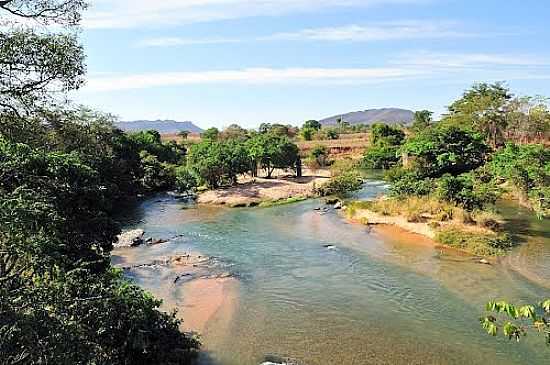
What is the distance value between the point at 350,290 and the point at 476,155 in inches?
1299

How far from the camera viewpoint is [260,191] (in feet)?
175

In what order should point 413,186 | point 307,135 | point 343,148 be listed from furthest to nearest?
1. point 307,135
2. point 343,148
3. point 413,186

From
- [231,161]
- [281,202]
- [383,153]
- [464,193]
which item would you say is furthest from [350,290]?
[383,153]

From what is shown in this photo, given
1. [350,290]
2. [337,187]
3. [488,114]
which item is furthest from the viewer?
[488,114]

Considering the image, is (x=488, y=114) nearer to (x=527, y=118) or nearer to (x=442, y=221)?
(x=527, y=118)

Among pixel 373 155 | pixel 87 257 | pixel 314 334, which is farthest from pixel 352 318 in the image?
pixel 373 155

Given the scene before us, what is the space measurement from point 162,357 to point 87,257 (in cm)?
455

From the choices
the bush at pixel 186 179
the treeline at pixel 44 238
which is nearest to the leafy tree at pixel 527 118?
the bush at pixel 186 179

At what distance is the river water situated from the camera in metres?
18.8

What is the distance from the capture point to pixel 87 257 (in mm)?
18141

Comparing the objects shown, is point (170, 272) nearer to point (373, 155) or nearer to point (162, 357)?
point (162, 357)

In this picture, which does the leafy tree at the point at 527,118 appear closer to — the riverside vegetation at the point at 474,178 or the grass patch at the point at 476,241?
the riverside vegetation at the point at 474,178

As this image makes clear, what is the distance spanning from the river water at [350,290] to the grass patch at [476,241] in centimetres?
99

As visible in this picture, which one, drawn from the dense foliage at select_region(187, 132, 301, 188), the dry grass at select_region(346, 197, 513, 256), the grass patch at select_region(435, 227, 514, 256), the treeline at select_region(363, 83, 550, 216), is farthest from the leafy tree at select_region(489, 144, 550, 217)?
the dense foliage at select_region(187, 132, 301, 188)
